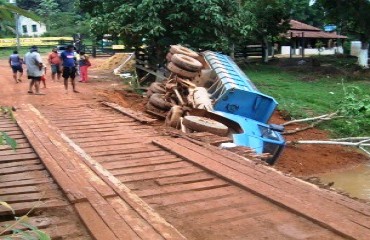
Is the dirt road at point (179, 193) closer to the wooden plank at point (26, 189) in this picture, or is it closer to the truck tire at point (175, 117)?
the wooden plank at point (26, 189)

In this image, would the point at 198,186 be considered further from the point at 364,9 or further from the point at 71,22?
the point at 71,22

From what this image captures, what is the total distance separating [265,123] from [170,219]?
Answer: 25.3ft

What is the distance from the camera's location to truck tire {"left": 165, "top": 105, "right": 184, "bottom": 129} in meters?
9.61

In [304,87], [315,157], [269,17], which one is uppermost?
[269,17]

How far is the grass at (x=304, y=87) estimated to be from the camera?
50.6 feet

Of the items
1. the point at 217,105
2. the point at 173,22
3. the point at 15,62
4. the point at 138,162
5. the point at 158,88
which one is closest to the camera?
the point at 138,162

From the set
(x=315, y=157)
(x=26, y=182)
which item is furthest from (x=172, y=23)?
(x=26, y=182)

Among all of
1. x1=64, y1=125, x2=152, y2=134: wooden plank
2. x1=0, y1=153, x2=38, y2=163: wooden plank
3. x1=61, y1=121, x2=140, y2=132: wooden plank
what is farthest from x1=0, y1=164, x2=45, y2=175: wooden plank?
x1=61, y1=121, x2=140, y2=132: wooden plank

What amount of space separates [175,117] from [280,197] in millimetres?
5554

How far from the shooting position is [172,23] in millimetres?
16438

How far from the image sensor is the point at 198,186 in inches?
193

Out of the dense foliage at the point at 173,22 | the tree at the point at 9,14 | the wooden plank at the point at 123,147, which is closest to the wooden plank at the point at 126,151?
the wooden plank at the point at 123,147

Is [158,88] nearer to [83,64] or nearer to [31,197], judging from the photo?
[83,64]

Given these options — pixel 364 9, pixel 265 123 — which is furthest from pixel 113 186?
pixel 364 9
